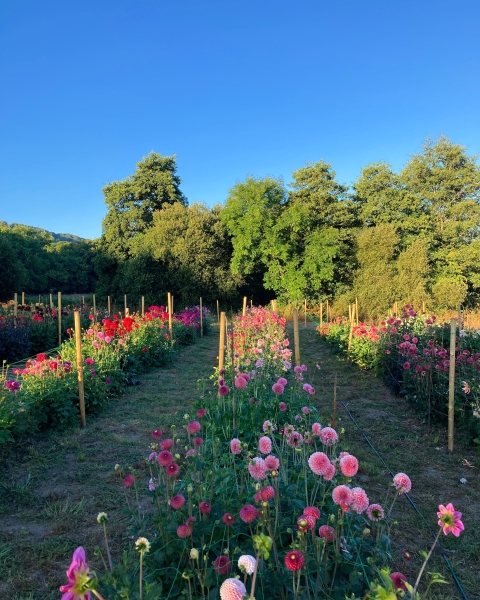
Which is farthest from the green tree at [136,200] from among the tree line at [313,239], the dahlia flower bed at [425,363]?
the dahlia flower bed at [425,363]

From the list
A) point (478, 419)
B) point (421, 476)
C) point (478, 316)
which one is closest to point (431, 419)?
point (478, 419)

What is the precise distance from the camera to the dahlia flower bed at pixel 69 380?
A: 4355 mm

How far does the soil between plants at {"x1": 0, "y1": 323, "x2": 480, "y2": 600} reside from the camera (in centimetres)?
245

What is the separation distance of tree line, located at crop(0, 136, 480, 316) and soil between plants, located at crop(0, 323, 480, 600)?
1618cm

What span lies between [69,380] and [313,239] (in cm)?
1928

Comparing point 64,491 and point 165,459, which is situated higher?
point 165,459

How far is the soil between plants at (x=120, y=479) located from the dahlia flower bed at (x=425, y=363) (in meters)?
0.28

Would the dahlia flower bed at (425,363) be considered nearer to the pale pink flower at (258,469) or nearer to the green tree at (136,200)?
the pale pink flower at (258,469)

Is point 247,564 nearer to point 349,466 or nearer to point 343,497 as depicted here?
point 343,497

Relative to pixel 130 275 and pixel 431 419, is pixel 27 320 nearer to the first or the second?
pixel 431 419

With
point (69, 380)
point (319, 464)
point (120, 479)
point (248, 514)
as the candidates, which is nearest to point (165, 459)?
point (248, 514)

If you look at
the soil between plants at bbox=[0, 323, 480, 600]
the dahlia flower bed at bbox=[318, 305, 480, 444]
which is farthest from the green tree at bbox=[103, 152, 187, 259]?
the soil between plants at bbox=[0, 323, 480, 600]

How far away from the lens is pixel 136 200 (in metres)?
26.0

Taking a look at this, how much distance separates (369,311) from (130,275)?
41.9 feet
